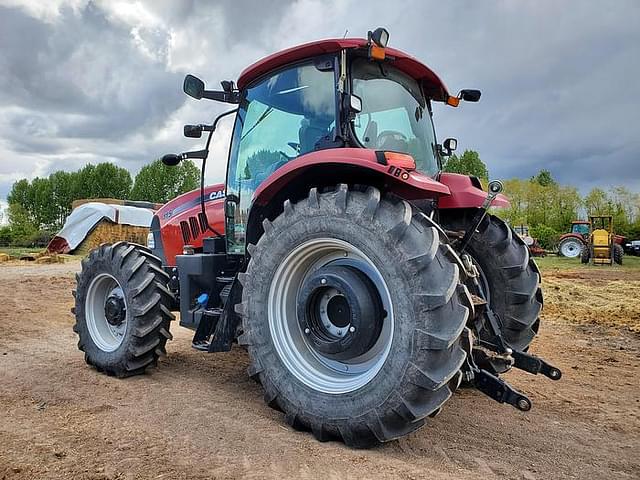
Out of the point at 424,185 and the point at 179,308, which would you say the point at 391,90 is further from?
the point at 179,308

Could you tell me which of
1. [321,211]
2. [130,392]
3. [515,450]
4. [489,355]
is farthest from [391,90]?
[130,392]

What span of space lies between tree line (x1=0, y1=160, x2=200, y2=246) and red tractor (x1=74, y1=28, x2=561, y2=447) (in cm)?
3903

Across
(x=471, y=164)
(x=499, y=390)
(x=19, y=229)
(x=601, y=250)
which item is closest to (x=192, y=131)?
(x=499, y=390)

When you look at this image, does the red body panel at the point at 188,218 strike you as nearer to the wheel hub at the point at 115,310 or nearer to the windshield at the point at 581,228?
the wheel hub at the point at 115,310

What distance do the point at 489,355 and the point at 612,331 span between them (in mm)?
4587

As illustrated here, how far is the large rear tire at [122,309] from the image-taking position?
448 cm

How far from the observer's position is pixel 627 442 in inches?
122

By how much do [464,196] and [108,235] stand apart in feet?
65.4

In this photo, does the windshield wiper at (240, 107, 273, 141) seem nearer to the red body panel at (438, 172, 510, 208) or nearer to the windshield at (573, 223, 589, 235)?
the red body panel at (438, 172, 510, 208)

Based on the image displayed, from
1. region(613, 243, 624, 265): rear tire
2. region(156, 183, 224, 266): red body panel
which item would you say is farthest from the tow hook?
region(613, 243, 624, 265): rear tire

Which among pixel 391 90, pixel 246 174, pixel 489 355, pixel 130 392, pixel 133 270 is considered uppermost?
pixel 391 90

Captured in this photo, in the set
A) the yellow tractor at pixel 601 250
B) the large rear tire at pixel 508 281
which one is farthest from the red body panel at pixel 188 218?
the yellow tractor at pixel 601 250

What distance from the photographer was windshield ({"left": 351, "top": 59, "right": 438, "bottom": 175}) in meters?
3.66

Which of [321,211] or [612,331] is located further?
[612,331]
